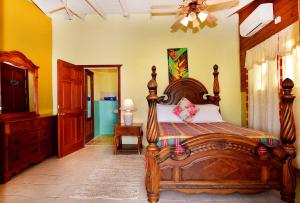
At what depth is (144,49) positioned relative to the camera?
183 inches

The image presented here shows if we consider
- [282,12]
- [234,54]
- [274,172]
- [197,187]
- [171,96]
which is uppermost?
[282,12]

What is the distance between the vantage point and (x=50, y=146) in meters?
3.89

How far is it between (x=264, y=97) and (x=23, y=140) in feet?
13.5

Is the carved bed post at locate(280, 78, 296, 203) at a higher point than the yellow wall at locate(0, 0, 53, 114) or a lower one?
lower

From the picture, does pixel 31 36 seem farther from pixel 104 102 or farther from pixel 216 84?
pixel 216 84

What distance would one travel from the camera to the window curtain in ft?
9.07

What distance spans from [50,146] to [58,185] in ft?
5.00

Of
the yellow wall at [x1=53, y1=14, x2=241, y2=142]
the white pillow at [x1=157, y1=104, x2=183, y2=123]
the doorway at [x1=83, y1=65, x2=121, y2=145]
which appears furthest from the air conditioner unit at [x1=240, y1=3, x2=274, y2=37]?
the doorway at [x1=83, y1=65, x2=121, y2=145]

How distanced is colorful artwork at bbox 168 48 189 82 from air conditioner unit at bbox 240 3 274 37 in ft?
4.68

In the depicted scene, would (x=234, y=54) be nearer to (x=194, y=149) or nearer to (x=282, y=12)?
(x=282, y=12)

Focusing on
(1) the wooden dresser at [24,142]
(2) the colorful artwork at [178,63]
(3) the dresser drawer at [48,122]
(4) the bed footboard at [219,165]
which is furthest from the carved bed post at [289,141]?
(3) the dresser drawer at [48,122]

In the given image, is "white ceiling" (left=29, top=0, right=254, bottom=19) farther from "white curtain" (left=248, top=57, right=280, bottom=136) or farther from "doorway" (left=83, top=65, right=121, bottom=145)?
"doorway" (left=83, top=65, right=121, bottom=145)

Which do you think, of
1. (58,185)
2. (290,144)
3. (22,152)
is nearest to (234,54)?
(290,144)

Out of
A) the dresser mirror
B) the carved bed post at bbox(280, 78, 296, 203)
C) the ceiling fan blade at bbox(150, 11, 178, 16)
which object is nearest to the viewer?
the carved bed post at bbox(280, 78, 296, 203)
